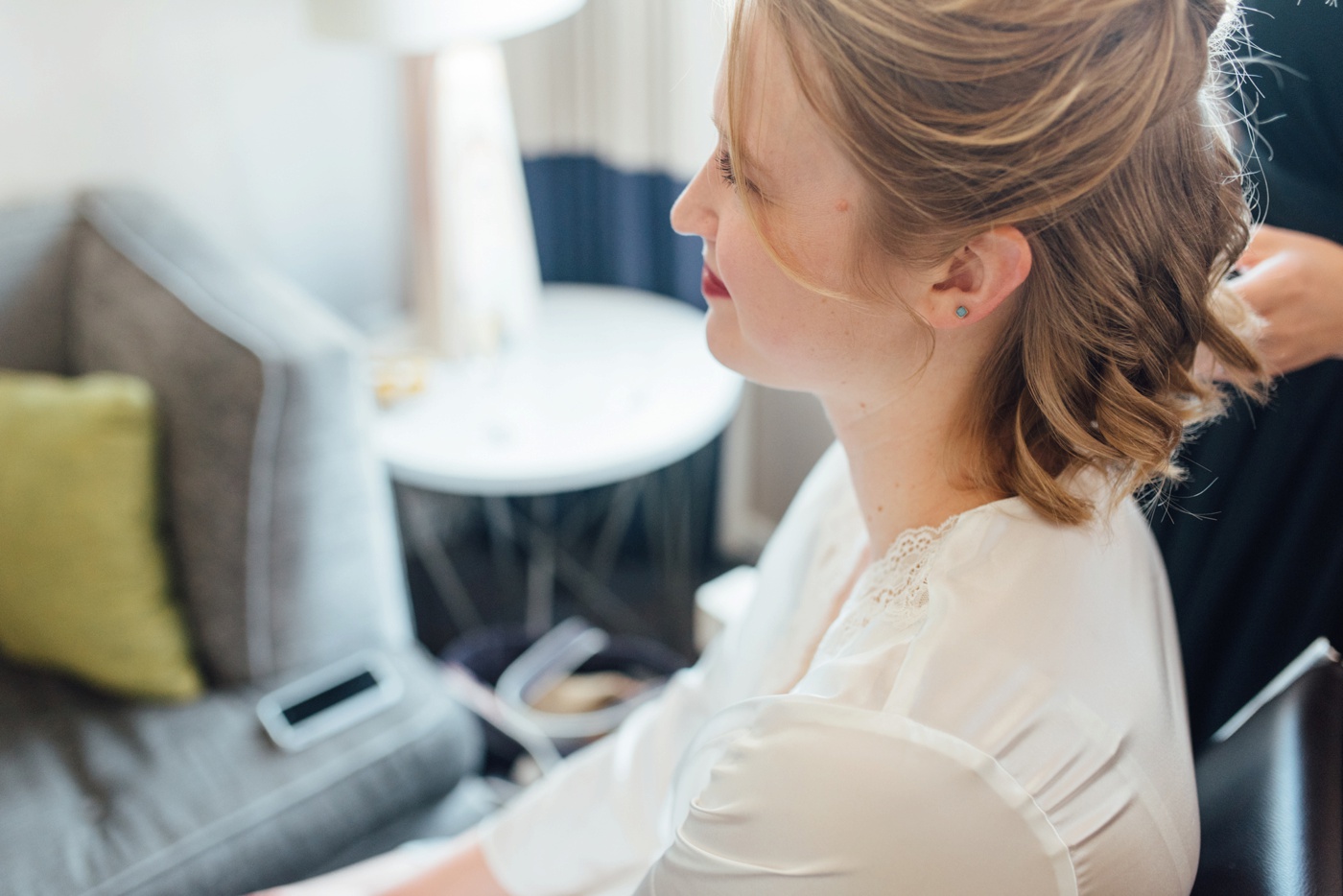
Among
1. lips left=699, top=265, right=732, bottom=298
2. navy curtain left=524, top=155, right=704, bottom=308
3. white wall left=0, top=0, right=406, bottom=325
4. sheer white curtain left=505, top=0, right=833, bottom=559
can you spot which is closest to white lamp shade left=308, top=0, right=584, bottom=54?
white wall left=0, top=0, right=406, bottom=325

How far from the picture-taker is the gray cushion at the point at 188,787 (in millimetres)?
1040

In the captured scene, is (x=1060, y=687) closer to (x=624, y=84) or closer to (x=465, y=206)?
(x=465, y=206)

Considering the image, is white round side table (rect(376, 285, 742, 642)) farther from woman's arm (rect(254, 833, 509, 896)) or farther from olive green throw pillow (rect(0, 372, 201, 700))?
woman's arm (rect(254, 833, 509, 896))

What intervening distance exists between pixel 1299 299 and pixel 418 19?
1.09 metres

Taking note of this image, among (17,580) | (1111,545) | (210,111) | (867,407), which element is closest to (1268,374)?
(1111,545)

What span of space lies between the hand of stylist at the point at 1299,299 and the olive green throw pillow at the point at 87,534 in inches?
43.5

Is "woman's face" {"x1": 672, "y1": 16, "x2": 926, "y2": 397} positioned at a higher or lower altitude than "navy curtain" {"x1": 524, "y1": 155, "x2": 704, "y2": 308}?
higher

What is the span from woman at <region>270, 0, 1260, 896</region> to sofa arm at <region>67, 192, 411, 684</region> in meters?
0.60

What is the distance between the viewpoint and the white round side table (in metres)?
1.38

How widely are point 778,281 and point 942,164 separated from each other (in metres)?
0.15

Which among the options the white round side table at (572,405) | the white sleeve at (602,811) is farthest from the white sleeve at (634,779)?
the white round side table at (572,405)

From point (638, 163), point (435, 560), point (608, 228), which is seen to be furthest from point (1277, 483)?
point (435, 560)

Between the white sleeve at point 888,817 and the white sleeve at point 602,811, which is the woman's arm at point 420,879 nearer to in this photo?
the white sleeve at point 602,811

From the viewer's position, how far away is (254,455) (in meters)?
1.14
